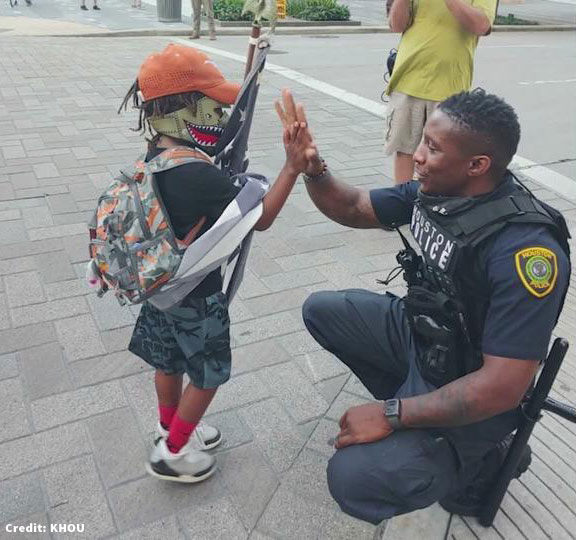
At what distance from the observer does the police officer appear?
1.67 meters

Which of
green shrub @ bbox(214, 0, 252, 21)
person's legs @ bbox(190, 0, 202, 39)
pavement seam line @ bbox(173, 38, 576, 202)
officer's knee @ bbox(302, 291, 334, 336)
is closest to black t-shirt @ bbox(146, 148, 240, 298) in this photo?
officer's knee @ bbox(302, 291, 334, 336)

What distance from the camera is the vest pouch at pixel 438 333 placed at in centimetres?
184

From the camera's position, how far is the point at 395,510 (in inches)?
71.7

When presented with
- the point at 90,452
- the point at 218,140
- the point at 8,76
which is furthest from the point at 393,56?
the point at 8,76

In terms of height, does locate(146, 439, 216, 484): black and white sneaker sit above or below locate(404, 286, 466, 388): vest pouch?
below

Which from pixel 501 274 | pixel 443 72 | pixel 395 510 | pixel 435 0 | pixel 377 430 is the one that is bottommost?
pixel 395 510

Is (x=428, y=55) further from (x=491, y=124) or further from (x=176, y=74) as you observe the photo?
(x=176, y=74)

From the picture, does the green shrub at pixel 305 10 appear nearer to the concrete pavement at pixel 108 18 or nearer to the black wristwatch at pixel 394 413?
the concrete pavement at pixel 108 18

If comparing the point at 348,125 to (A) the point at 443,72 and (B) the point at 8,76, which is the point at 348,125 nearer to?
(A) the point at 443,72

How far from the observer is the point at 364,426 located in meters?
1.85

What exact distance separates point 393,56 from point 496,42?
12.1m

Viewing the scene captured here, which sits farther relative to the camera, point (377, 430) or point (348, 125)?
point (348, 125)

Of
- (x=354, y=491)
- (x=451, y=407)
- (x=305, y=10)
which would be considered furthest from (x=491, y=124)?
(x=305, y=10)

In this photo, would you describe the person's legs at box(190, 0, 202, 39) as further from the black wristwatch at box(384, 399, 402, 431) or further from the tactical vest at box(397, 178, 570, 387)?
the black wristwatch at box(384, 399, 402, 431)
